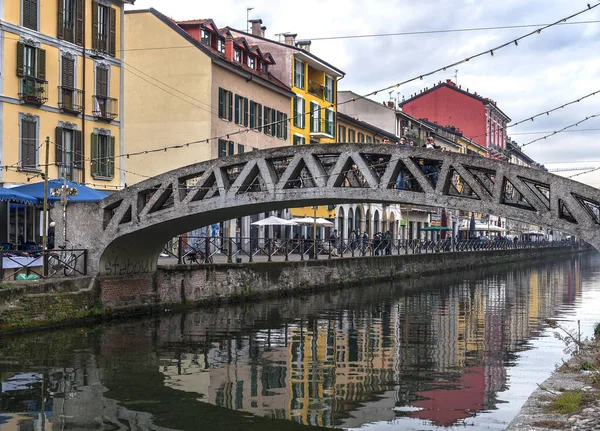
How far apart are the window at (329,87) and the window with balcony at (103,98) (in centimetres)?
2819

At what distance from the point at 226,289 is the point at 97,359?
12.3 m

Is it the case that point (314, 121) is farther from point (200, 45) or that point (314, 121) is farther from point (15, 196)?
point (15, 196)

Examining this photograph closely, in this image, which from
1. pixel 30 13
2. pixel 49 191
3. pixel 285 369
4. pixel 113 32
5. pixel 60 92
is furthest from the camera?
pixel 113 32

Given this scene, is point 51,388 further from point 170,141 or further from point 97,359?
point 170,141

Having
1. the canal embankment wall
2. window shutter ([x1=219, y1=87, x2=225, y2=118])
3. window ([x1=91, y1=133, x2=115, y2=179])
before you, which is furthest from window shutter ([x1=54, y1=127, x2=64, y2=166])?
window shutter ([x1=219, y1=87, x2=225, y2=118])

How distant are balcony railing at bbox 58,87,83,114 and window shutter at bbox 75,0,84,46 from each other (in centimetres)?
199

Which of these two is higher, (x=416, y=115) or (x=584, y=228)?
(x=416, y=115)

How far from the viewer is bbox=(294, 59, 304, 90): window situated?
60.7 m

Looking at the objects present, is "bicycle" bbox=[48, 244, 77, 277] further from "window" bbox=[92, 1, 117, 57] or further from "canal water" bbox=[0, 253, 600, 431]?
"window" bbox=[92, 1, 117, 57]

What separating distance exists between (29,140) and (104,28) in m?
6.83

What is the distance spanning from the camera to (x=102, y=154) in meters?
40.2

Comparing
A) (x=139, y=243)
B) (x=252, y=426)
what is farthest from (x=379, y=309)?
(x=252, y=426)

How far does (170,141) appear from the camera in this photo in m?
47.3

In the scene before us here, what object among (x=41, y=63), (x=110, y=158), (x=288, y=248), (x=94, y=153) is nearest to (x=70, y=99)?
(x=41, y=63)
